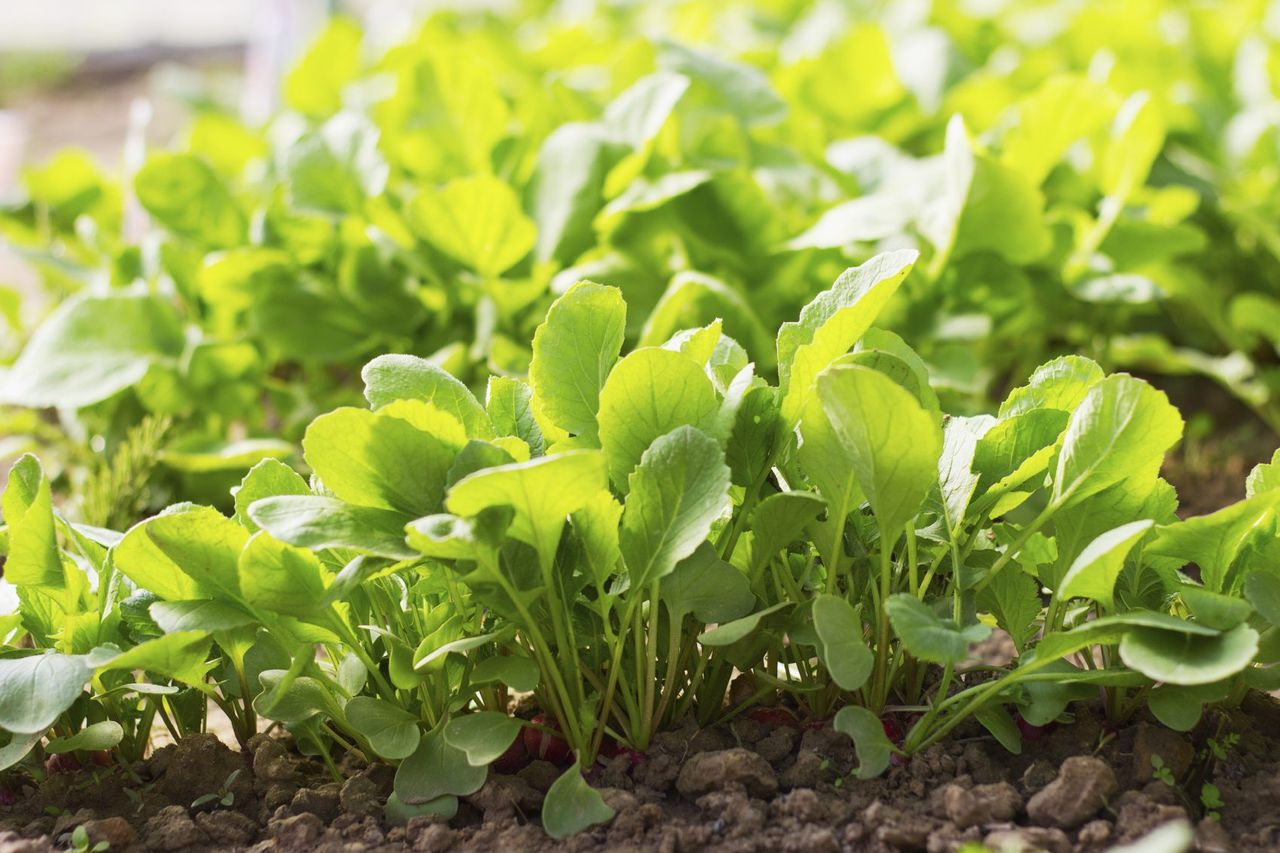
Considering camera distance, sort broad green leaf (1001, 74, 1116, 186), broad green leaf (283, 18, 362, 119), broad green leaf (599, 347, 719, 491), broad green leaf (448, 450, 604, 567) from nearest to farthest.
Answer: broad green leaf (448, 450, 604, 567), broad green leaf (599, 347, 719, 491), broad green leaf (1001, 74, 1116, 186), broad green leaf (283, 18, 362, 119)

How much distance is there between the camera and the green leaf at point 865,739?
3.03 ft

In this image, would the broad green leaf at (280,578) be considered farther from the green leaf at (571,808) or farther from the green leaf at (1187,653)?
the green leaf at (1187,653)

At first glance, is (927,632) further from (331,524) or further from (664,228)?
(664,228)

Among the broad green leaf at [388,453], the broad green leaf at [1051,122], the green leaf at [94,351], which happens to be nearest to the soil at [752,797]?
the broad green leaf at [388,453]

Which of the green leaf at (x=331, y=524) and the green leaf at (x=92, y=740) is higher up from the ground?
the green leaf at (x=331, y=524)

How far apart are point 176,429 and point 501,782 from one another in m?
0.92

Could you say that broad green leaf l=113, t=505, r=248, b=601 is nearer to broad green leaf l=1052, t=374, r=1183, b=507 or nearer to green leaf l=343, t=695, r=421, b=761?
green leaf l=343, t=695, r=421, b=761

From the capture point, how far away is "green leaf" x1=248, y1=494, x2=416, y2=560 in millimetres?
863

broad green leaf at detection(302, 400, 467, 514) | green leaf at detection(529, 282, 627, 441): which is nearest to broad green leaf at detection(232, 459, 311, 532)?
broad green leaf at detection(302, 400, 467, 514)

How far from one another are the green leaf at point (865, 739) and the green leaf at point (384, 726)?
1.03ft

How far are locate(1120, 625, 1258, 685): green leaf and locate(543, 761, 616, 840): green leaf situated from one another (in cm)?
37

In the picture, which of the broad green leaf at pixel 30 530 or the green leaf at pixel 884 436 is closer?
the green leaf at pixel 884 436

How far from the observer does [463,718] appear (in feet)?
3.12

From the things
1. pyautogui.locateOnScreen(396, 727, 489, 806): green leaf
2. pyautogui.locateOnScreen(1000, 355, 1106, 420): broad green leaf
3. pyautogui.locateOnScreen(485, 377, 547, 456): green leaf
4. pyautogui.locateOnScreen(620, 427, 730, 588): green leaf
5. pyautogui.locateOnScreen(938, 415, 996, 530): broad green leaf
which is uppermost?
pyautogui.locateOnScreen(485, 377, 547, 456): green leaf
